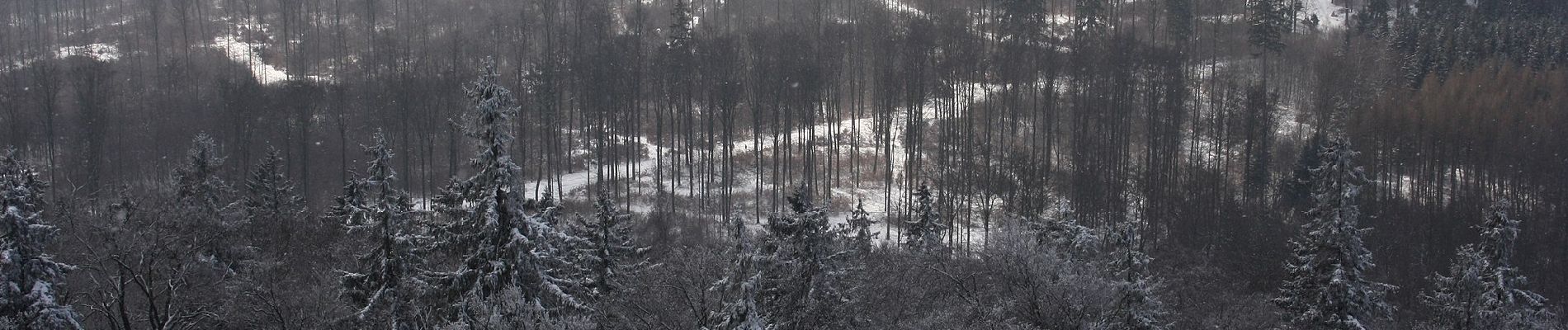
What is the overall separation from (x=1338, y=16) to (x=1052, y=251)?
328 ft

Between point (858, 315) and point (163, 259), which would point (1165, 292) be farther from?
point (163, 259)

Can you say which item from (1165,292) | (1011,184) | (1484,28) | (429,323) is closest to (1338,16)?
(1484,28)

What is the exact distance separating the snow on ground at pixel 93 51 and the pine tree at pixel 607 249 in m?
74.3

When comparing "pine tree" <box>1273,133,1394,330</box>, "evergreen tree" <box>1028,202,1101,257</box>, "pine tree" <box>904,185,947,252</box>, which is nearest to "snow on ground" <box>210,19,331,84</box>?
"pine tree" <box>904,185,947,252</box>

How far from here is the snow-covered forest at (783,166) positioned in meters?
28.3

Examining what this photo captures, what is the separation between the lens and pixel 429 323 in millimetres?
25391

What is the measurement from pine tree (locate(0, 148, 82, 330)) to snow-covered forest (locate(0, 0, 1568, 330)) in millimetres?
100

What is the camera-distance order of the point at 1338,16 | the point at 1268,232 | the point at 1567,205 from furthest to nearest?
the point at 1338,16, the point at 1567,205, the point at 1268,232

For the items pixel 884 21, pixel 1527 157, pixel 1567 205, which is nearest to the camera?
pixel 1567 205

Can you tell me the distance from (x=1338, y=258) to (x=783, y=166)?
128 feet

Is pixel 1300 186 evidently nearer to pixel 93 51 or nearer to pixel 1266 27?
pixel 1266 27

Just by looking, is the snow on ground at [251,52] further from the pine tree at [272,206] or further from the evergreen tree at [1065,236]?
the evergreen tree at [1065,236]

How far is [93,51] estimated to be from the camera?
93000mm

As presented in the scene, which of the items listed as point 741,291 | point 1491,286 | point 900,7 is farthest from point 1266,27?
point 741,291
